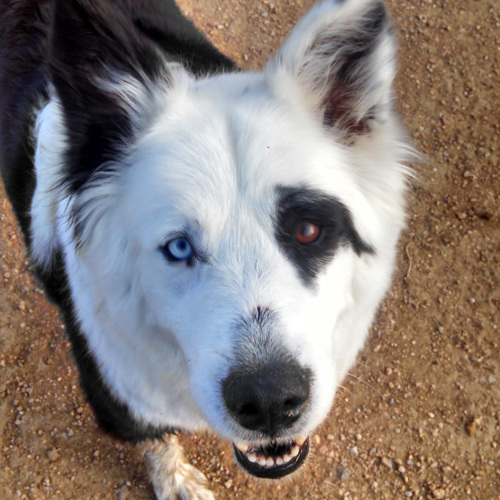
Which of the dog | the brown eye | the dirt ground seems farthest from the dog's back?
the brown eye

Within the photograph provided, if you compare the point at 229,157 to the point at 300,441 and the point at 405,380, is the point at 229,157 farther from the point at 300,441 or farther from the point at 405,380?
the point at 405,380

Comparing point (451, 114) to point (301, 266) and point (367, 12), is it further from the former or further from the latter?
point (301, 266)

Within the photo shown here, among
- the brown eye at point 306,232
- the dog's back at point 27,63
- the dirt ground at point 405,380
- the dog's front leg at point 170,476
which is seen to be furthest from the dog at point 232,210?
the dirt ground at point 405,380

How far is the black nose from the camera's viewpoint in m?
1.47

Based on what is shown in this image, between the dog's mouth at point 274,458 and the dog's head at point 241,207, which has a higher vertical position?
the dog's head at point 241,207

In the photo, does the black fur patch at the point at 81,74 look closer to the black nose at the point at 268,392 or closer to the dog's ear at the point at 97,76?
the dog's ear at the point at 97,76

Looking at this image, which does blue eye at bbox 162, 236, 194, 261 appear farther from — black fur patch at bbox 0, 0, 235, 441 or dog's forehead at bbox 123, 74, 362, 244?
black fur patch at bbox 0, 0, 235, 441

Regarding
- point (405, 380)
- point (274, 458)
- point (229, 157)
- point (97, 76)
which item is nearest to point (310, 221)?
point (229, 157)

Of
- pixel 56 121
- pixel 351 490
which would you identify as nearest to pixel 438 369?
pixel 351 490

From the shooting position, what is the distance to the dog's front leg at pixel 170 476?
293 cm

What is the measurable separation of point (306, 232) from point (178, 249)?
47cm

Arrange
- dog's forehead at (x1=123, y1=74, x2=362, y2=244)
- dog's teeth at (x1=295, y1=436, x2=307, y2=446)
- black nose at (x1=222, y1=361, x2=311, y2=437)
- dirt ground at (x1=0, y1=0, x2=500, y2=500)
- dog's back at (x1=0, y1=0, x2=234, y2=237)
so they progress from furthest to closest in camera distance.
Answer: dirt ground at (x1=0, y1=0, x2=500, y2=500) → dog's back at (x1=0, y1=0, x2=234, y2=237) → dog's teeth at (x1=295, y1=436, x2=307, y2=446) → dog's forehead at (x1=123, y1=74, x2=362, y2=244) → black nose at (x1=222, y1=361, x2=311, y2=437)

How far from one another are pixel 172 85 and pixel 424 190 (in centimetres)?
265

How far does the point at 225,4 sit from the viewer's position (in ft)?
15.7
